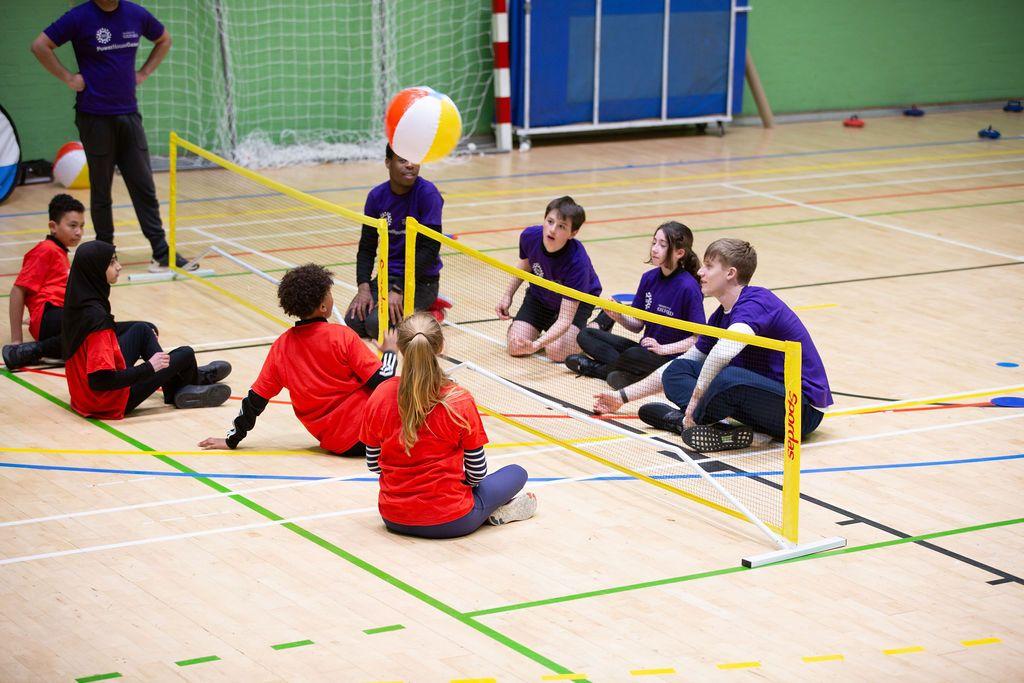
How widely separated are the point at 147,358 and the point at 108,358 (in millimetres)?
482

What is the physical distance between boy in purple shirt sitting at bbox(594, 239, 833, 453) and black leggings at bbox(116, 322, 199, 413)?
9.70 ft

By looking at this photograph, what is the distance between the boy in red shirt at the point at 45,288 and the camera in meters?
8.72

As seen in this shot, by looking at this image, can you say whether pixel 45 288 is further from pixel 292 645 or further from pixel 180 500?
pixel 292 645

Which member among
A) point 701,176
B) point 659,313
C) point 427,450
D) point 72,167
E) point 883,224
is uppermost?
point 72,167

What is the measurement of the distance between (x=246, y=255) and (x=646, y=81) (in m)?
8.43

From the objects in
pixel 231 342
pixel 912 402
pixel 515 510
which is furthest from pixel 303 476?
pixel 912 402

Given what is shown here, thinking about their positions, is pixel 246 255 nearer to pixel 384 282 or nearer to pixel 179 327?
pixel 179 327

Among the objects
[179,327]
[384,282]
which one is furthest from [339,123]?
[384,282]

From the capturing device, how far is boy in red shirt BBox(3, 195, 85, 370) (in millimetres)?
8719

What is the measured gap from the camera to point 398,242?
31.8ft

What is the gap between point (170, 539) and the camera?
6.10m

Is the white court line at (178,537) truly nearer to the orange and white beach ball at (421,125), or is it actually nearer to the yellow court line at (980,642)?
the yellow court line at (980,642)

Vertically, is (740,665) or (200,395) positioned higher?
(200,395)

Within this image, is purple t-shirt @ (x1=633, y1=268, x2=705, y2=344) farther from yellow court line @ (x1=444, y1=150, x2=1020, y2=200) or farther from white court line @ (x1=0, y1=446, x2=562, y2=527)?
yellow court line @ (x1=444, y1=150, x2=1020, y2=200)
